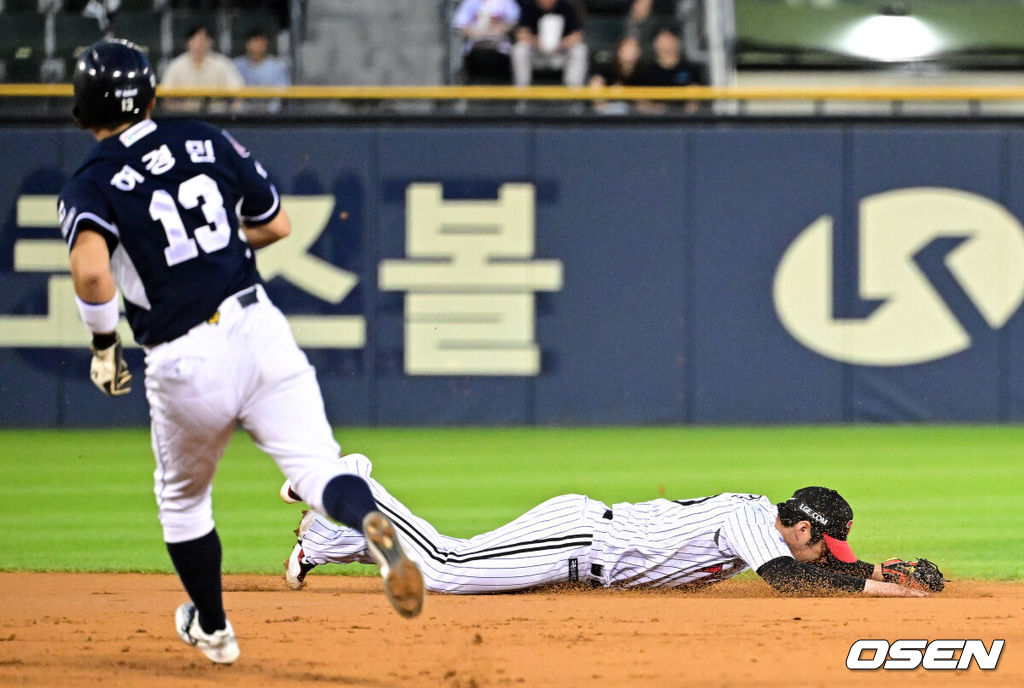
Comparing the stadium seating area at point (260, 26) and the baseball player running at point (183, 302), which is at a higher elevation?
the stadium seating area at point (260, 26)

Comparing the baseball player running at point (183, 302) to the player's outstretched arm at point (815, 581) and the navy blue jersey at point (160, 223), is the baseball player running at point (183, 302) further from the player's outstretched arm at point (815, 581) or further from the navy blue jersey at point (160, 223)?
the player's outstretched arm at point (815, 581)

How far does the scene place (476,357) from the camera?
1282 cm

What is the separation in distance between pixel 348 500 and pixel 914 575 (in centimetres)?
261

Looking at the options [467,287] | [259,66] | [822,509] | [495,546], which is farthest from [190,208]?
[259,66]

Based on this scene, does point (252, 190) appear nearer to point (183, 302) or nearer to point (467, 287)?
point (183, 302)

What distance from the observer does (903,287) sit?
12812 millimetres

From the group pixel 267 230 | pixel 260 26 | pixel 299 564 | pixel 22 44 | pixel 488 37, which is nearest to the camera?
pixel 267 230

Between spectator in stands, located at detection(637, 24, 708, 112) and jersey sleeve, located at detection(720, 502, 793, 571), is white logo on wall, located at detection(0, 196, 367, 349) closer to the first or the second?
spectator in stands, located at detection(637, 24, 708, 112)

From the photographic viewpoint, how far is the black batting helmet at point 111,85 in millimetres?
4148

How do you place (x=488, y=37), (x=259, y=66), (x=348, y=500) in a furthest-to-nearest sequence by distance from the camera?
1. (x=488, y=37)
2. (x=259, y=66)
3. (x=348, y=500)

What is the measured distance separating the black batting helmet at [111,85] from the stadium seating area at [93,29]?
10.4 m

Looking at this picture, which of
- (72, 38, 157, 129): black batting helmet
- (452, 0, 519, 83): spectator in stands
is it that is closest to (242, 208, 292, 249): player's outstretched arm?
(72, 38, 157, 129): black batting helmet

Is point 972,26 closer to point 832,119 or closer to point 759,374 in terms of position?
point 832,119

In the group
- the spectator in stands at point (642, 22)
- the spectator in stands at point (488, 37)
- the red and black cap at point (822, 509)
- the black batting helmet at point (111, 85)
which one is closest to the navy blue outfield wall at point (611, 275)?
the spectator in stands at point (488, 37)
